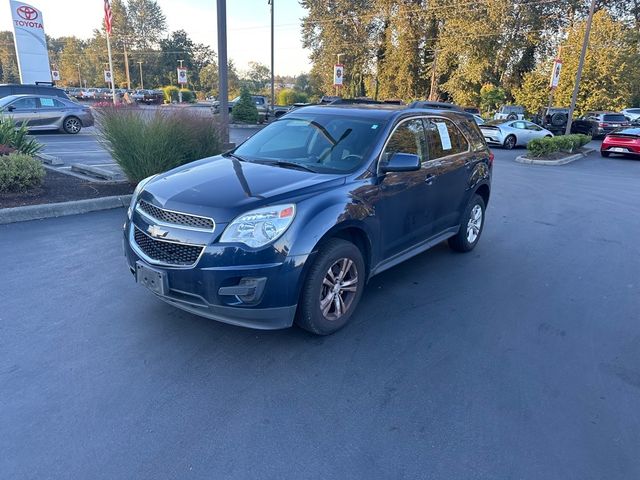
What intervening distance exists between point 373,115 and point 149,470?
3497 millimetres

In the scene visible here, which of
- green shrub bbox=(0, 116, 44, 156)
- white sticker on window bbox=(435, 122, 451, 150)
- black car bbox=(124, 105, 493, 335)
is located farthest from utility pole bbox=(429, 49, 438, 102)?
black car bbox=(124, 105, 493, 335)

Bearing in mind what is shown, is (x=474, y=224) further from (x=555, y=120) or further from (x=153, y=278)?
(x=555, y=120)

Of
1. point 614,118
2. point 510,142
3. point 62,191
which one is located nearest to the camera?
point 62,191

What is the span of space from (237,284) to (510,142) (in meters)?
20.7

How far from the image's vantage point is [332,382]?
3109 mm

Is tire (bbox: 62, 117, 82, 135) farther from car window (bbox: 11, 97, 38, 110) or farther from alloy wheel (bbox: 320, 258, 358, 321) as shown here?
alloy wheel (bbox: 320, 258, 358, 321)

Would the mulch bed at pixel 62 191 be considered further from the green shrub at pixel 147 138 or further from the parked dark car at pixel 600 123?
the parked dark car at pixel 600 123

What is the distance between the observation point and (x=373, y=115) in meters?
4.41

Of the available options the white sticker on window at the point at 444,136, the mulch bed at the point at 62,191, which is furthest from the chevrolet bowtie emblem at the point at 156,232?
the mulch bed at the point at 62,191

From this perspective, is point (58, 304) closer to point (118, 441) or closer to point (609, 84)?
point (118, 441)

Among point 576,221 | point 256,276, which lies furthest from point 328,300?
point 576,221

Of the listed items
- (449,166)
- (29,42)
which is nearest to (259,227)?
(449,166)

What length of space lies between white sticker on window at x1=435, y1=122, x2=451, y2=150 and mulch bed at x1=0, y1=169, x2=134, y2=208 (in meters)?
5.39

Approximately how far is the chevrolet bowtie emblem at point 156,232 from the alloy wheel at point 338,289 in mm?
1241
